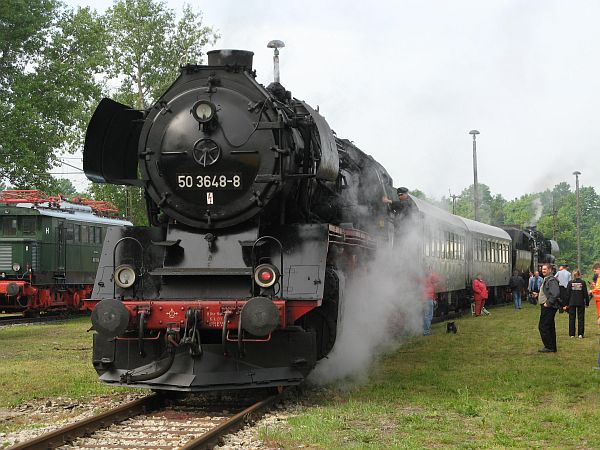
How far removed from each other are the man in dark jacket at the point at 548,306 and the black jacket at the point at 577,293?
3.12 m

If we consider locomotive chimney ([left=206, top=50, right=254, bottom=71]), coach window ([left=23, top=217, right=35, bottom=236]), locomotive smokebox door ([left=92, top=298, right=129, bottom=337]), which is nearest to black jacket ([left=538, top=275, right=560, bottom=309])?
locomotive chimney ([left=206, top=50, right=254, bottom=71])

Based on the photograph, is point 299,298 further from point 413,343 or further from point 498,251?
point 498,251

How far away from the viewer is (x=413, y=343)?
15.0 metres

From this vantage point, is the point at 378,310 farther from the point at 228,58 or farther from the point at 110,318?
the point at 110,318

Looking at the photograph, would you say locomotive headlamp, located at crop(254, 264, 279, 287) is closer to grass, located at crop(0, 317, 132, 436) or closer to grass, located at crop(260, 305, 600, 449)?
grass, located at crop(260, 305, 600, 449)

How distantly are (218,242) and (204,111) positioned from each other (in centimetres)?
142

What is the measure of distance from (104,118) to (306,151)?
2337mm

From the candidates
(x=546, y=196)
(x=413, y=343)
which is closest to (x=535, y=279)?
(x=413, y=343)

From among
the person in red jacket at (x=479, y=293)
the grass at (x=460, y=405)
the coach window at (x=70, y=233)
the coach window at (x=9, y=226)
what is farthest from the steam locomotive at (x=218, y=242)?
the person in red jacket at (x=479, y=293)

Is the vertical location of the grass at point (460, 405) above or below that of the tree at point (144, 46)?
below

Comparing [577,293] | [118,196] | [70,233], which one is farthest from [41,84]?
[577,293]

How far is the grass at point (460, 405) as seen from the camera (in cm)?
691

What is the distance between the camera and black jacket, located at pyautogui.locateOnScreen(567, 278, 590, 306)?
16422 mm

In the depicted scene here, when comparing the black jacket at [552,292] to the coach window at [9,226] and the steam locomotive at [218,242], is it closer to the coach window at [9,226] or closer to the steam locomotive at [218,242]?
the steam locomotive at [218,242]
